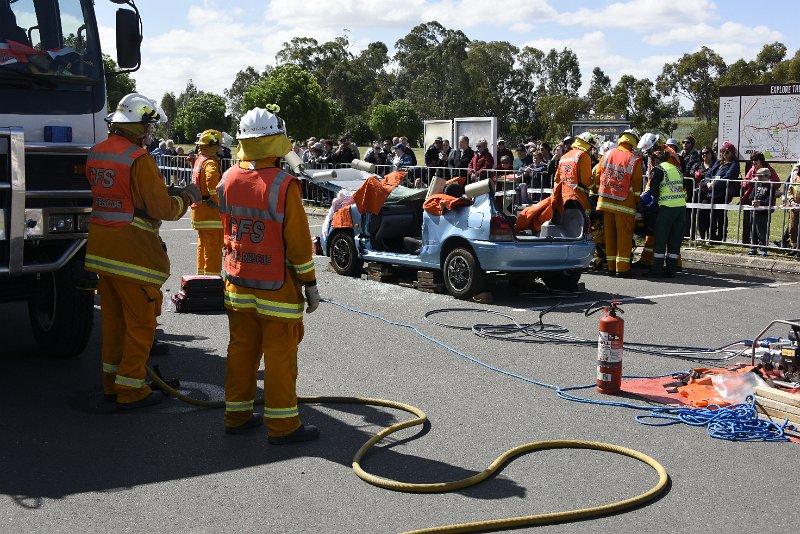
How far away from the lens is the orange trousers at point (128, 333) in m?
6.45

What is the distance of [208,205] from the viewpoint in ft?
33.8

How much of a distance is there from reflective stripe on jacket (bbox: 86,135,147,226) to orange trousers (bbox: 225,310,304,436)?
49.5 inches

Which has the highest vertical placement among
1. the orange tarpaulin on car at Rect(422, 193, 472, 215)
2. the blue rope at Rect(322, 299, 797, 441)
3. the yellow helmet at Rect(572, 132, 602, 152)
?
the yellow helmet at Rect(572, 132, 602, 152)

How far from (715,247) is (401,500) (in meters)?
11.3

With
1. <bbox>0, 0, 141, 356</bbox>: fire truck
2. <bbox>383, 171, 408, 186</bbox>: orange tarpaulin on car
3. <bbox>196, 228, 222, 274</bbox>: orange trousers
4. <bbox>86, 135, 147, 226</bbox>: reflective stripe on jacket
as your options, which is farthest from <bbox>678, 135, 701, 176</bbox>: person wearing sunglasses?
<bbox>86, 135, 147, 226</bbox>: reflective stripe on jacket

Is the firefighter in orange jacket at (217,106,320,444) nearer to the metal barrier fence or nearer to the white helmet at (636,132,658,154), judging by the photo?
the metal barrier fence

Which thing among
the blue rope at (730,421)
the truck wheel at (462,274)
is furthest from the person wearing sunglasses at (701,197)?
the blue rope at (730,421)

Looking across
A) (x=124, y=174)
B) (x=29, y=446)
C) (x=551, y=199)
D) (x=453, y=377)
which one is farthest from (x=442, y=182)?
(x=29, y=446)

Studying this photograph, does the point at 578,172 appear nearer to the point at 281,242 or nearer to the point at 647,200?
the point at 647,200

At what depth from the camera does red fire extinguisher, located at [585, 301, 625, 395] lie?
682 centimetres

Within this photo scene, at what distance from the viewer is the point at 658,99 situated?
57188 millimetres

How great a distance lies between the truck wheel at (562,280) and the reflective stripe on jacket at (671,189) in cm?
232

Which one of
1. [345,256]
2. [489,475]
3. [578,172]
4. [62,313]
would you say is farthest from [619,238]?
[489,475]

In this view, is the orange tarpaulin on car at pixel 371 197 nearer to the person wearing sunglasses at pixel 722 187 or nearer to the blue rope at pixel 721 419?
the blue rope at pixel 721 419
